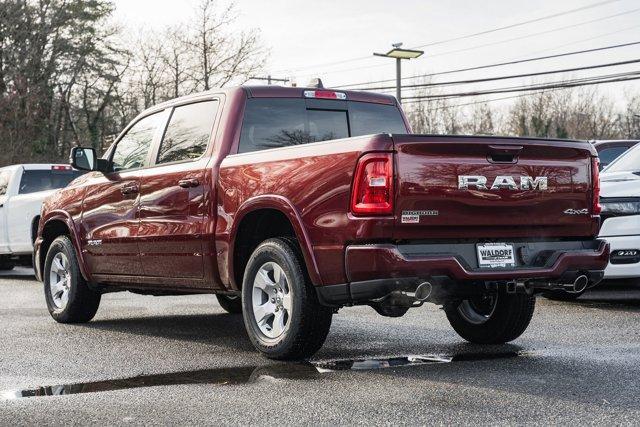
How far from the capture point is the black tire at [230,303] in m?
9.29

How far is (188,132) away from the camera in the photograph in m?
7.41

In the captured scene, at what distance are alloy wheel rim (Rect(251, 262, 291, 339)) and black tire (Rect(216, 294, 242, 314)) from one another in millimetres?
2897

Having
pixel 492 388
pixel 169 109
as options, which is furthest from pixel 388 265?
pixel 169 109

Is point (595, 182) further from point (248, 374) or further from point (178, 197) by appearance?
point (178, 197)

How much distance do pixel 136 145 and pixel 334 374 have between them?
3.40 m

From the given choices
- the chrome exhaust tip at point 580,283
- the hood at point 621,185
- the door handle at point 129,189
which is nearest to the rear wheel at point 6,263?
the door handle at point 129,189

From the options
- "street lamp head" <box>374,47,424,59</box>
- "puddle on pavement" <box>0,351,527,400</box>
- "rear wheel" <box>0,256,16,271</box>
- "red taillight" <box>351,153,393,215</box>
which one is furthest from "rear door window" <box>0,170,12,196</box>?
"street lamp head" <box>374,47,424,59</box>

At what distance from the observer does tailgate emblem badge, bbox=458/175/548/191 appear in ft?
18.7

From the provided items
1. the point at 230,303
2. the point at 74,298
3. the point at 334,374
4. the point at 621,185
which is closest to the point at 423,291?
the point at 334,374

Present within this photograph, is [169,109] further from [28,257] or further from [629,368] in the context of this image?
[28,257]

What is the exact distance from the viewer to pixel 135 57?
1953 inches

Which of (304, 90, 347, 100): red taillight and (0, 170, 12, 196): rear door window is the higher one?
(304, 90, 347, 100): red taillight

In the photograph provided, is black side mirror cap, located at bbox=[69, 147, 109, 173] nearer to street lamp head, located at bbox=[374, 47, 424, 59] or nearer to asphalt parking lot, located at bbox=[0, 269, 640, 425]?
asphalt parking lot, located at bbox=[0, 269, 640, 425]

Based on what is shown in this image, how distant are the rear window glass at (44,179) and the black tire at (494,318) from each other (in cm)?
991
